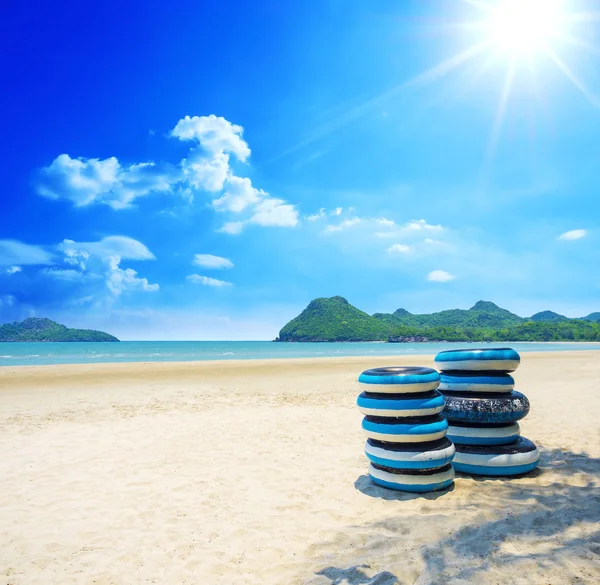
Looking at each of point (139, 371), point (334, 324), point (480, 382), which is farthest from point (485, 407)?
point (334, 324)

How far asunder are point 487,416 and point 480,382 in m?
0.47

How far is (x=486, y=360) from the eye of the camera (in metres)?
5.80

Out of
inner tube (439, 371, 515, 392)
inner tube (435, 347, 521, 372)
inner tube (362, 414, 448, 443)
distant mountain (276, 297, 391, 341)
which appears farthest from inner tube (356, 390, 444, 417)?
distant mountain (276, 297, 391, 341)

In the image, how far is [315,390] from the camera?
17.0 metres

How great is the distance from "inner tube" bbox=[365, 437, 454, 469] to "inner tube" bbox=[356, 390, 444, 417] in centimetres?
43

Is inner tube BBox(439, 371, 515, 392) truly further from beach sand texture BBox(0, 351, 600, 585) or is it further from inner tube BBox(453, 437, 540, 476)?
beach sand texture BBox(0, 351, 600, 585)

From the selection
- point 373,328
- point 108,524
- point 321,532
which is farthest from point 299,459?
point 373,328

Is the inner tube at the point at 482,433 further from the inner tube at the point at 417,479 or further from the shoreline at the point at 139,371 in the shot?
the shoreline at the point at 139,371

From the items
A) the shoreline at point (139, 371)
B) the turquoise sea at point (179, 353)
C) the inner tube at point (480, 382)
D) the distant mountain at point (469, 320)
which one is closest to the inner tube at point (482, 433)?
the inner tube at point (480, 382)

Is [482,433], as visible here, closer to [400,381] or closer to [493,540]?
[400,381]

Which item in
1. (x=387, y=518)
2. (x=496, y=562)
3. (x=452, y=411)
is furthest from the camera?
(x=452, y=411)

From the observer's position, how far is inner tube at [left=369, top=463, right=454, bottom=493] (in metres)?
5.20

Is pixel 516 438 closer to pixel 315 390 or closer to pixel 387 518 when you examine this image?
A: pixel 387 518

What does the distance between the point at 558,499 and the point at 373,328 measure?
6282 inches
